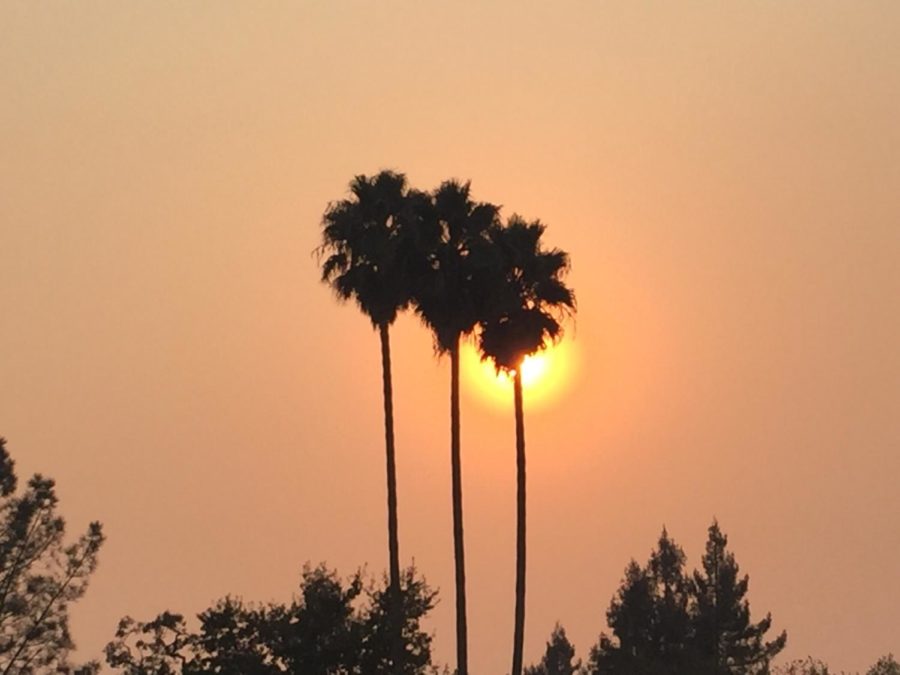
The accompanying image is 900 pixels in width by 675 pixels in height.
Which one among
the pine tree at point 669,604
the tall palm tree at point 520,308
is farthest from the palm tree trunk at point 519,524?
the pine tree at point 669,604

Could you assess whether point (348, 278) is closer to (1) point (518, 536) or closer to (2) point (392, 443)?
(2) point (392, 443)

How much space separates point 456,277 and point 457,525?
8.35m

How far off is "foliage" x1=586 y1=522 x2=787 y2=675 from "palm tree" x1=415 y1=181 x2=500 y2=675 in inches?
2528

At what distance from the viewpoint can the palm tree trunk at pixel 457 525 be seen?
2817 inches

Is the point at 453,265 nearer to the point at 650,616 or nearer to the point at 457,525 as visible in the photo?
the point at 457,525

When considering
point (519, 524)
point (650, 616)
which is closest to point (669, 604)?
point (650, 616)

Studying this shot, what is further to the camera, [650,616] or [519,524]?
[650,616]

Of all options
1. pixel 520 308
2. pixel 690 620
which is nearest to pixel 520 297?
pixel 520 308

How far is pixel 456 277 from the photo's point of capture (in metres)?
72.9

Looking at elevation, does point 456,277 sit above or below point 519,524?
above

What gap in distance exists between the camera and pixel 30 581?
9544 centimetres

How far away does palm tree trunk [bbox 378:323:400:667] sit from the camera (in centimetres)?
7406

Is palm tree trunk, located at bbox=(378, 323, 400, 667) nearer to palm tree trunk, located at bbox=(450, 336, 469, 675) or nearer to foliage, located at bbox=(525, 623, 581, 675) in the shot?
palm tree trunk, located at bbox=(450, 336, 469, 675)

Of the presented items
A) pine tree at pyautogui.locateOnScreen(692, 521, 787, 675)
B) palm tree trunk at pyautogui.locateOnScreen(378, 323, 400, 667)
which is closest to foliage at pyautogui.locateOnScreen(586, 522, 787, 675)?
pine tree at pyautogui.locateOnScreen(692, 521, 787, 675)
